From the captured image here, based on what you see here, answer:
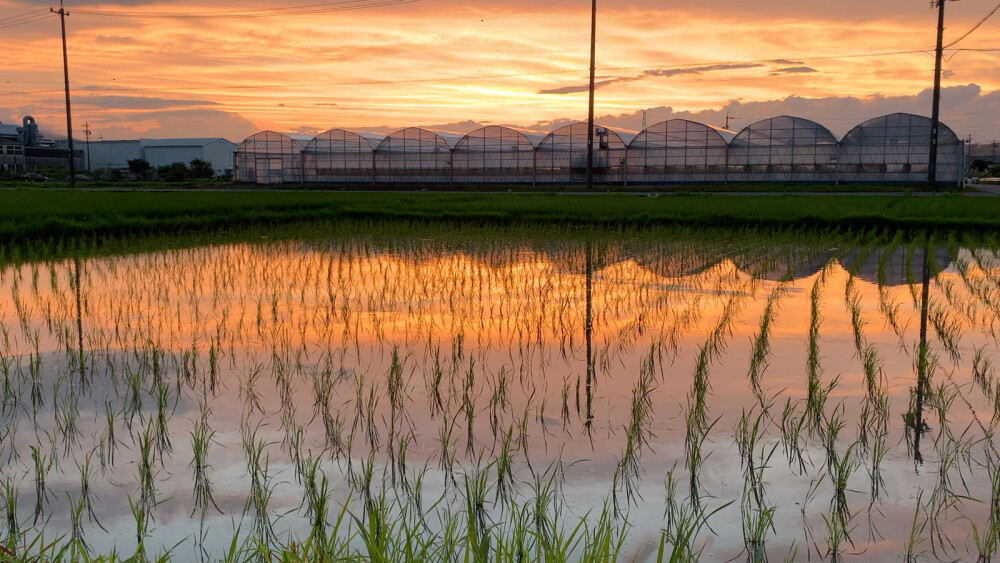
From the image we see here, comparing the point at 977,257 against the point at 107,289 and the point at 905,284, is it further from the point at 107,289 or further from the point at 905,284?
the point at 107,289

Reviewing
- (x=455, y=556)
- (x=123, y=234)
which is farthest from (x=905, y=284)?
(x=123, y=234)

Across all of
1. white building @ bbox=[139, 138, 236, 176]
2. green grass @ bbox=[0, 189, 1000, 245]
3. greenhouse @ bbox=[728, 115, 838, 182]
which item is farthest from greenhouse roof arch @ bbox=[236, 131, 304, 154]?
white building @ bbox=[139, 138, 236, 176]

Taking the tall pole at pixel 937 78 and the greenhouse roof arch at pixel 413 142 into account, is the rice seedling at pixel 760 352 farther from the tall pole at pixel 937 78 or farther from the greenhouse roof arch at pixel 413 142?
the greenhouse roof arch at pixel 413 142

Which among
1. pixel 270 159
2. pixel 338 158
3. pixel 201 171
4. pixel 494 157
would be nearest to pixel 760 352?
pixel 494 157

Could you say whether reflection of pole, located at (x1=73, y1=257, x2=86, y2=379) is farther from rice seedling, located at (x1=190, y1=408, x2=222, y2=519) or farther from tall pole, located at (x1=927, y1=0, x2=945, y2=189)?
tall pole, located at (x1=927, y1=0, x2=945, y2=189)

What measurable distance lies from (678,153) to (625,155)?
2.25 meters

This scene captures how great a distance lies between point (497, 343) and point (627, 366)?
110 centimetres

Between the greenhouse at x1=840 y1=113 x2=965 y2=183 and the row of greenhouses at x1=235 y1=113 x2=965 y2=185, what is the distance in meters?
0.04

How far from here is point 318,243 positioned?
13.2 meters

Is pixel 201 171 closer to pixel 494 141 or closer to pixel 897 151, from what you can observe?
pixel 494 141

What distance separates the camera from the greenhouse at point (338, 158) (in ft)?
128

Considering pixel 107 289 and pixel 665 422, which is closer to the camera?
pixel 665 422

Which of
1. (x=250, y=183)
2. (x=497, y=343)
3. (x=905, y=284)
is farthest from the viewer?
(x=250, y=183)

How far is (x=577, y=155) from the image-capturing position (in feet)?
118
